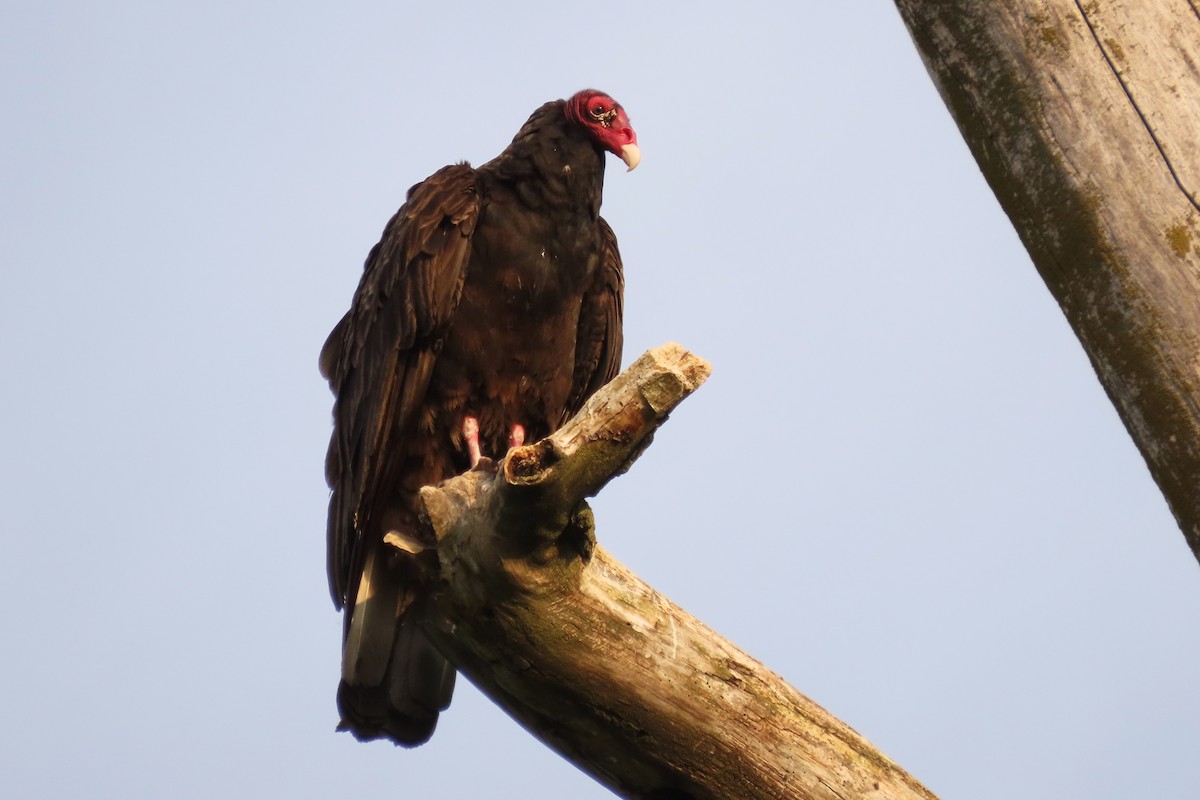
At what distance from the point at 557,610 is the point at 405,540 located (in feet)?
2.04

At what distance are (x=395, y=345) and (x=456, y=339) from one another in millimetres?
202

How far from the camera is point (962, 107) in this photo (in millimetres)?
2494

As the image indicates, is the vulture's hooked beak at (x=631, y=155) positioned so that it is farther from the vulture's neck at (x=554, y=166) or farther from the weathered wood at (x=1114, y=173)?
the weathered wood at (x=1114, y=173)

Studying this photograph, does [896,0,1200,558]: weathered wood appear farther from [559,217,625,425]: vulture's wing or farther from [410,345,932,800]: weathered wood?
[559,217,625,425]: vulture's wing

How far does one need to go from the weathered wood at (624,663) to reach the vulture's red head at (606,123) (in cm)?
212

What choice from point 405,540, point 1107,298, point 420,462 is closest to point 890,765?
point 1107,298

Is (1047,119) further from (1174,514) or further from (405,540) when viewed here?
(405,540)

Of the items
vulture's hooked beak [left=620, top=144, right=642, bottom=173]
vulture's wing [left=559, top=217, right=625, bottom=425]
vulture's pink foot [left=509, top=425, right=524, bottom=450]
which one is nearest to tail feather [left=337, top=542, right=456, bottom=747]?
vulture's pink foot [left=509, top=425, right=524, bottom=450]

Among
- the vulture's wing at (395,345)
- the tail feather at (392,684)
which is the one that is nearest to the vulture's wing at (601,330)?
the vulture's wing at (395,345)

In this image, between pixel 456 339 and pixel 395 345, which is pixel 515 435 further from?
pixel 395 345

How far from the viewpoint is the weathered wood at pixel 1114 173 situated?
2262mm

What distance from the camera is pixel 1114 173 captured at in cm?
232

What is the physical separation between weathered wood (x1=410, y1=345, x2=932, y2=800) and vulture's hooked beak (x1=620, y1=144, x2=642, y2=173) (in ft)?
6.89

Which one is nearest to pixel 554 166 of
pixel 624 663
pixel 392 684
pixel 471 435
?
pixel 471 435
